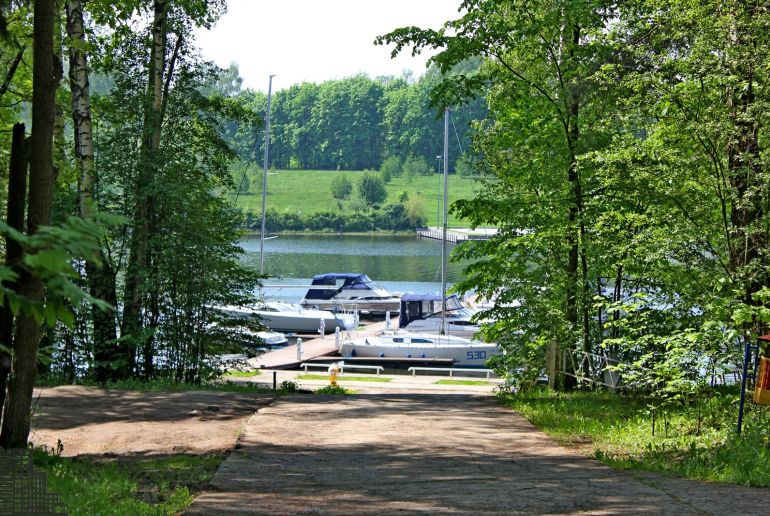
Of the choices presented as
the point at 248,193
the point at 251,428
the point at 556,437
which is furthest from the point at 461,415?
the point at 248,193

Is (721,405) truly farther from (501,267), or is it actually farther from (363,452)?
(501,267)

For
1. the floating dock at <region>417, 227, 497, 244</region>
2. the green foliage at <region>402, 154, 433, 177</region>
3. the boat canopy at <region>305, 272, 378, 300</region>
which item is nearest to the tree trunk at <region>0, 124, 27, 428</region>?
the boat canopy at <region>305, 272, 378, 300</region>

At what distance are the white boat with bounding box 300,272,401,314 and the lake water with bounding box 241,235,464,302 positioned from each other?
11.4 feet

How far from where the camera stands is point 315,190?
132m

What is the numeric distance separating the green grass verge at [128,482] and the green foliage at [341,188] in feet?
395

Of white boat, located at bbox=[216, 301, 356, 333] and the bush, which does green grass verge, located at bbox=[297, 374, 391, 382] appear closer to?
white boat, located at bbox=[216, 301, 356, 333]

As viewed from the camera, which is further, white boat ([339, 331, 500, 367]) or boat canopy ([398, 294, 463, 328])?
boat canopy ([398, 294, 463, 328])

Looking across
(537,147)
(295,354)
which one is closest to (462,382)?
(295,354)

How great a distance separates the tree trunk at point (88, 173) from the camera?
15.8 meters

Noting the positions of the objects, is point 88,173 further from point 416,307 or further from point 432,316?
point 416,307

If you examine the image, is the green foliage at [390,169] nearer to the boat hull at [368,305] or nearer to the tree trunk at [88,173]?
the boat hull at [368,305]

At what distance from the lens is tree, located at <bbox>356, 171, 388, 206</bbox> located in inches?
4983

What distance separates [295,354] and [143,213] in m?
19.3

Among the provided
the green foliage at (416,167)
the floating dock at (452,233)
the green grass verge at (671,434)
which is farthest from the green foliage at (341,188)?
the green grass verge at (671,434)
